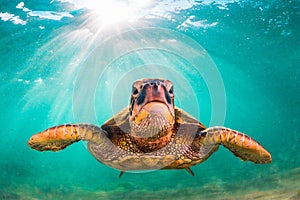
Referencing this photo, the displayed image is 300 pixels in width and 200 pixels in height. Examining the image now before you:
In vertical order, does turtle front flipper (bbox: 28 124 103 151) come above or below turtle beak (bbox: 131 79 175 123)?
below

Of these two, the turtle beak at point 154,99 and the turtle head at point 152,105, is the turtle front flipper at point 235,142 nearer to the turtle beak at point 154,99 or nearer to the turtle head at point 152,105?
the turtle head at point 152,105

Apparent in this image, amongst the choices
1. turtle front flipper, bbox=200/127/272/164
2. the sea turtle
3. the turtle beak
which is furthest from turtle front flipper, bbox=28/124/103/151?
turtle front flipper, bbox=200/127/272/164

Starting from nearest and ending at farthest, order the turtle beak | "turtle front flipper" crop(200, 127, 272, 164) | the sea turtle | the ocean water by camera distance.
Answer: the turtle beak < the sea turtle < "turtle front flipper" crop(200, 127, 272, 164) < the ocean water

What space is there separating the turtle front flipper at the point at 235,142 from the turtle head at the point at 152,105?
0.92 metres

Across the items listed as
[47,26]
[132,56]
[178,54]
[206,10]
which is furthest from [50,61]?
[206,10]

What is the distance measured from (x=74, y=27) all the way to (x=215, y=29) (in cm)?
930

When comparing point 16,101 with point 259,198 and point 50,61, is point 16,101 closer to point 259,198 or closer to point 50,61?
point 50,61

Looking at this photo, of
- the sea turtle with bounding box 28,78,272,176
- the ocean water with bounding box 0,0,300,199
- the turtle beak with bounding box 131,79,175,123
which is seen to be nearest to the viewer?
the turtle beak with bounding box 131,79,175,123

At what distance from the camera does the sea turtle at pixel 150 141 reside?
11.2 feet

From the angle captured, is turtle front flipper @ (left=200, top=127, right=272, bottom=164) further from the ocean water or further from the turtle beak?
the ocean water

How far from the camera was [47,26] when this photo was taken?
13.6 m

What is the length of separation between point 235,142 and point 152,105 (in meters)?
1.72

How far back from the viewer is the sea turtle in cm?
343

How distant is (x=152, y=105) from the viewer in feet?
Answer: 9.11
